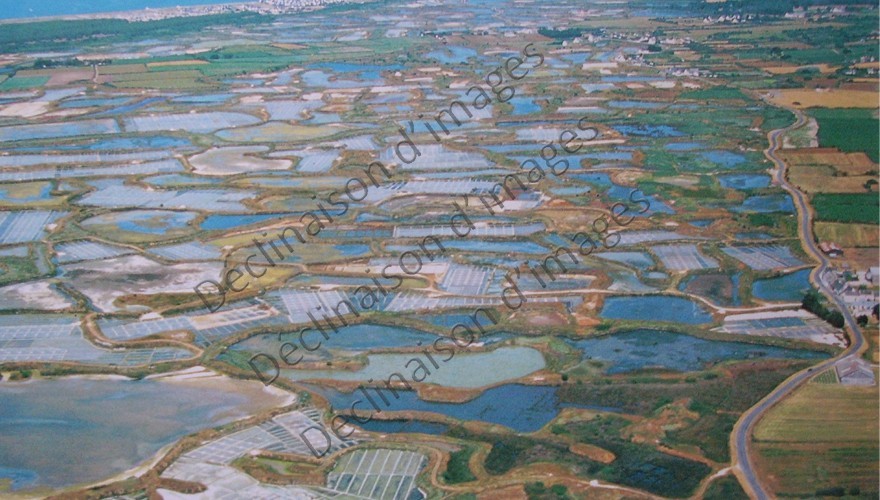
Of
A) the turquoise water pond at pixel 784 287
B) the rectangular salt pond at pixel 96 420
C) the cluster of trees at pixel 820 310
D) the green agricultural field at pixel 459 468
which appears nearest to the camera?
the green agricultural field at pixel 459 468

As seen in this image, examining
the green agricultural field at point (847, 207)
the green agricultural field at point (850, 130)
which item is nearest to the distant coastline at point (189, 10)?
the green agricultural field at point (850, 130)

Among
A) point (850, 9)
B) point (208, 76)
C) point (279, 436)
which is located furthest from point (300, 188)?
point (850, 9)

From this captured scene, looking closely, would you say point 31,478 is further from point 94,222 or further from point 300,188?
point 300,188

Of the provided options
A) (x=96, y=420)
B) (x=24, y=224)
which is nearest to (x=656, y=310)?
(x=96, y=420)

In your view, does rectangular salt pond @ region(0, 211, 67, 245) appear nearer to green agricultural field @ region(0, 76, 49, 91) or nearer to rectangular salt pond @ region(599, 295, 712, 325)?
rectangular salt pond @ region(599, 295, 712, 325)

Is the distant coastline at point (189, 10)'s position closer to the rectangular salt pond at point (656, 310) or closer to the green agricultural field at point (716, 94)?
the green agricultural field at point (716, 94)

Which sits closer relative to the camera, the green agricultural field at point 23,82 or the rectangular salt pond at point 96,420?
the rectangular salt pond at point 96,420

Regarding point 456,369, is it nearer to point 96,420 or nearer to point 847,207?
point 96,420
